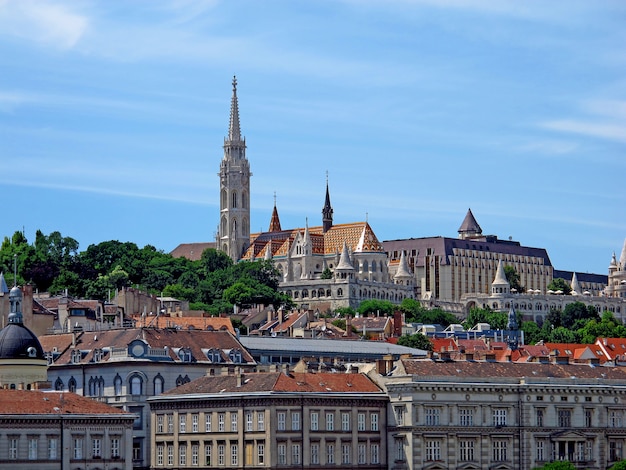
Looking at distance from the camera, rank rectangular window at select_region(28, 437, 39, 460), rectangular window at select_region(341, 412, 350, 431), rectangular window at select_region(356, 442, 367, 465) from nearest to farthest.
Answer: rectangular window at select_region(28, 437, 39, 460)
rectangular window at select_region(341, 412, 350, 431)
rectangular window at select_region(356, 442, 367, 465)

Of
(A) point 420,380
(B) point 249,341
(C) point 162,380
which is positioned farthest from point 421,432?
(B) point 249,341

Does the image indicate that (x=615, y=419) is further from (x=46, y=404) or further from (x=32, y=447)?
(x=32, y=447)

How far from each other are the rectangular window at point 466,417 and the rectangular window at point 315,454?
9.38m

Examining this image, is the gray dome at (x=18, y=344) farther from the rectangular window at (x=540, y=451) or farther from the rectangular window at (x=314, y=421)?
the rectangular window at (x=540, y=451)

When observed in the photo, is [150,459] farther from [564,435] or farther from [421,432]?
[564,435]

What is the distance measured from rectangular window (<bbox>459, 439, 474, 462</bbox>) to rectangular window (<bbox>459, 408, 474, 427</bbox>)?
1044 mm

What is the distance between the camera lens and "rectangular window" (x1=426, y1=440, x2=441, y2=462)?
407 feet

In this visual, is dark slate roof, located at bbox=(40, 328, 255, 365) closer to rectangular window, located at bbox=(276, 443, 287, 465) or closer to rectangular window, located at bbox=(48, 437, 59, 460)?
rectangular window, located at bbox=(276, 443, 287, 465)

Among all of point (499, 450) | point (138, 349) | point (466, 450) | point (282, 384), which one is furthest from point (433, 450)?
point (138, 349)

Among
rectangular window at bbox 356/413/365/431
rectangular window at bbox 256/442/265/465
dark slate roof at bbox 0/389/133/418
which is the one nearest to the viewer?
dark slate roof at bbox 0/389/133/418

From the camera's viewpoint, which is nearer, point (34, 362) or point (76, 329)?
point (34, 362)

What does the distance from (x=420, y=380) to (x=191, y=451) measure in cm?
1440

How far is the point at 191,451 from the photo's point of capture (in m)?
125

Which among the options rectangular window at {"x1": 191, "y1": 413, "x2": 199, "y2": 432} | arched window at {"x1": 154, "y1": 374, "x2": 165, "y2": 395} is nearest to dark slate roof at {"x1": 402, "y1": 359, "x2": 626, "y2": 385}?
rectangular window at {"x1": 191, "y1": 413, "x2": 199, "y2": 432}
